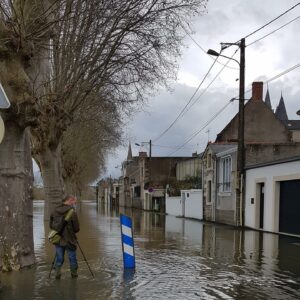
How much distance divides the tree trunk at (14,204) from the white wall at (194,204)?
2614 centimetres

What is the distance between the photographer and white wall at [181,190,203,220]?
123ft

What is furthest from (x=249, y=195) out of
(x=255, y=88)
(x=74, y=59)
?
(x=255, y=88)

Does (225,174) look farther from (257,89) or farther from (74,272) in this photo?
(74,272)

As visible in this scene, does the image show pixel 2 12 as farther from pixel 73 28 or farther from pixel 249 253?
pixel 249 253

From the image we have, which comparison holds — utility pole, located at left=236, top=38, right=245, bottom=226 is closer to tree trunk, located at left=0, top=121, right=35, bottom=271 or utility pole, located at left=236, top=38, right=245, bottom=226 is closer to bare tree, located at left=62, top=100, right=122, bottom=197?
bare tree, located at left=62, top=100, right=122, bottom=197

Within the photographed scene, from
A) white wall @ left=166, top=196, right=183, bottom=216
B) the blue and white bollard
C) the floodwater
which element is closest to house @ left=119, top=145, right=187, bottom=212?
white wall @ left=166, top=196, right=183, bottom=216

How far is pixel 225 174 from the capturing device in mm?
32344

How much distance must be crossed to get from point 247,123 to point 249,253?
3136 centimetres

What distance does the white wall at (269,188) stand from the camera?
23.0 meters

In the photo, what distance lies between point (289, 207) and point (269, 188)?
2.17 metres

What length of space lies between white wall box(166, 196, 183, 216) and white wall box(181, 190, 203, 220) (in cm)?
223

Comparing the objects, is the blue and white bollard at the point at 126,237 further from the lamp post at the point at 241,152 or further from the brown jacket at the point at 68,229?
the lamp post at the point at 241,152

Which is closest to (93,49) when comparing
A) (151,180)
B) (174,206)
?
(174,206)

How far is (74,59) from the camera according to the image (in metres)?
15.6
